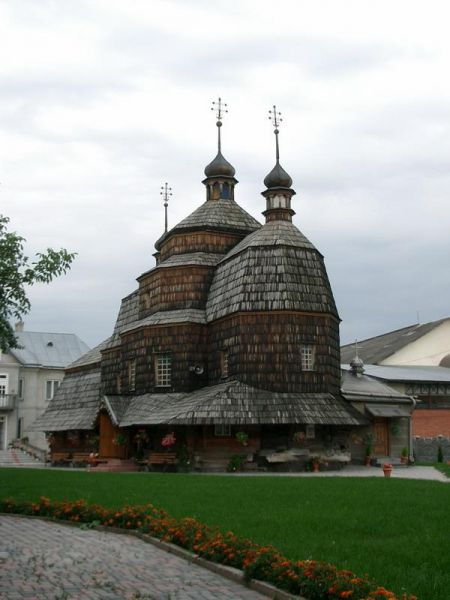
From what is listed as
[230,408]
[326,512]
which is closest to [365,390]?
[230,408]

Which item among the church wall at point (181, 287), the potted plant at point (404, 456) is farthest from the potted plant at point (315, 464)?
the church wall at point (181, 287)

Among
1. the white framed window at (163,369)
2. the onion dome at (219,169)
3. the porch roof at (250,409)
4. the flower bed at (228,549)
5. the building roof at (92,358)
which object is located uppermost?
the onion dome at (219,169)

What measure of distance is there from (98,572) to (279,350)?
22.3 meters

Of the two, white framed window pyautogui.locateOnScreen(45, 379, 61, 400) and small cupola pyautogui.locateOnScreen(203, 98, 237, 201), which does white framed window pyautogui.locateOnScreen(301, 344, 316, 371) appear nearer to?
small cupola pyautogui.locateOnScreen(203, 98, 237, 201)

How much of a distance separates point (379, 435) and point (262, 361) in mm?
7791

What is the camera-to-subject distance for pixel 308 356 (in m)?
32.0

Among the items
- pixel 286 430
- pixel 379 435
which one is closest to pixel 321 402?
pixel 286 430

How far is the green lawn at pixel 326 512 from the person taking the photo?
8.91 m

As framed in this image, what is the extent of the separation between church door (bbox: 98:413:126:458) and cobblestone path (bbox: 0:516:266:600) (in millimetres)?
22721

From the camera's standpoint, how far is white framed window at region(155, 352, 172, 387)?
1371 inches

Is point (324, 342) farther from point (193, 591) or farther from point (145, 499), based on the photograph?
point (193, 591)

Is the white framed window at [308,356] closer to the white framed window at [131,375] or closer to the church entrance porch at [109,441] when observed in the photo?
the church entrance porch at [109,441]

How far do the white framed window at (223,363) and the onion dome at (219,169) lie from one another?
38.9 ft

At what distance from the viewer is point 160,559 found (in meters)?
10.5
